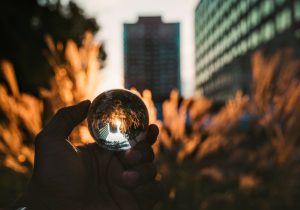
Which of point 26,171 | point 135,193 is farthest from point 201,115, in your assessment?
point 135,193

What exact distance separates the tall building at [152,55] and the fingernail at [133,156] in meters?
2.86

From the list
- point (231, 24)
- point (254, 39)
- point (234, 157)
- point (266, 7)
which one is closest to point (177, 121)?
point (234, 157)

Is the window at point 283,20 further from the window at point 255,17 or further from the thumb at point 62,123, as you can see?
the thumb at point 62,123

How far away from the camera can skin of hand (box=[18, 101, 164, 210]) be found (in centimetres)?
220

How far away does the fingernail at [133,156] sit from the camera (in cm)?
222

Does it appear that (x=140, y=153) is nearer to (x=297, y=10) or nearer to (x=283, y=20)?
(x=297, y=10)

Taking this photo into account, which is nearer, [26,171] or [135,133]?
[135,133]

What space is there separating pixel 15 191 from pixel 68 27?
10524 mm

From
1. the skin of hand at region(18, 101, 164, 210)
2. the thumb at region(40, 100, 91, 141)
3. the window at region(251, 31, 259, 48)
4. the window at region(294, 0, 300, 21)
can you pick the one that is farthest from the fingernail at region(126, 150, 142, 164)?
A: the window at region(251, 31, 259, 48)

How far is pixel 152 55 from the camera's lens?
20.8 ft

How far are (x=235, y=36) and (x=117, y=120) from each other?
63357 millimetres

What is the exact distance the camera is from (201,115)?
723 centimetres

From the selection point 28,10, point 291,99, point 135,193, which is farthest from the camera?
point 28,10

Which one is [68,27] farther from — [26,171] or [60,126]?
[60,126]
